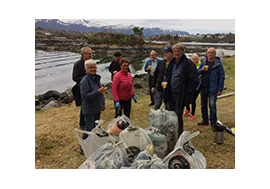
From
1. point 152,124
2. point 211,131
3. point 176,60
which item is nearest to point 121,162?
point 152,124

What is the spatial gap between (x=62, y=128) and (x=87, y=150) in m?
2.03

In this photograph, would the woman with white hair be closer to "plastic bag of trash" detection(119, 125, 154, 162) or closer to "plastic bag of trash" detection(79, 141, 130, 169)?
"plastic bag of trash" detection(119, 125, 154, 162)

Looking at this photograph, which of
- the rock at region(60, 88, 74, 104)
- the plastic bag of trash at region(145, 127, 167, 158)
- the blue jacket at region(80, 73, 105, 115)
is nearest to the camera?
the plastic bag of trash at region(145, 127, 167, 158)

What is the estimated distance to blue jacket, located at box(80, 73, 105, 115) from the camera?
257cm

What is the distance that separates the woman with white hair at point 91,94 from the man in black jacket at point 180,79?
1.19m

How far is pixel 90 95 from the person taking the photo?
8.40 ft

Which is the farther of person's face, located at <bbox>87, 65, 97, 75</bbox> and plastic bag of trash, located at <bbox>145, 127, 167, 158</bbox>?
person's face, located at <bbox>87, 65, 97, 75</bbox>

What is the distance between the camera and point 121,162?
6.21 ft

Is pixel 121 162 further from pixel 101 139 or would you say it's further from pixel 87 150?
pixel 87 150

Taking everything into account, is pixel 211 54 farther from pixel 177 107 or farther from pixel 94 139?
pixel 94 139

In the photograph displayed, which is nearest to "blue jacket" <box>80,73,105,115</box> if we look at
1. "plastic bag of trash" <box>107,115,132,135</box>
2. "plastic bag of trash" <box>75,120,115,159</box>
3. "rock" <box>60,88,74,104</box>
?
"plastic bag of trash" <box>107,115,132,135</box>

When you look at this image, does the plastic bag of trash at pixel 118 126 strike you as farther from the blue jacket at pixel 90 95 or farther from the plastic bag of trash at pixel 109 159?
the plastic bag of trash at pixel 109 159

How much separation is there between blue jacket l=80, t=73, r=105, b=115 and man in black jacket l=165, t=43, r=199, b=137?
123 centimetres

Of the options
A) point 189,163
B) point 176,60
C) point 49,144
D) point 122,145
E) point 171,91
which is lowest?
point 49,144
